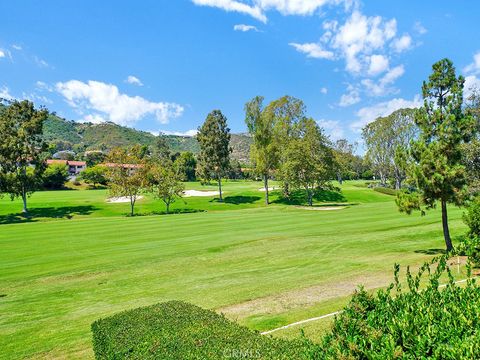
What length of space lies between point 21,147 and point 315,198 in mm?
57845

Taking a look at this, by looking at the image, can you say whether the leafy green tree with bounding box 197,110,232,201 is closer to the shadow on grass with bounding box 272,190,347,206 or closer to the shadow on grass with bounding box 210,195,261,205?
the shadow on grass with bounding box 210,195,261,205

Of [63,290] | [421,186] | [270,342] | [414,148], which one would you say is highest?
[414,148]

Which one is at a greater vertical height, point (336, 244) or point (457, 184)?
point (457, 184)

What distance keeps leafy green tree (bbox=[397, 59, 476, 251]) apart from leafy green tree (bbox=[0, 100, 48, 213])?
62.4 meters

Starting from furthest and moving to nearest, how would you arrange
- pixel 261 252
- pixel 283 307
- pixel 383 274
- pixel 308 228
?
pixel 308 228 → pixel 261 252 → pixel 383 274 → pixel 283 307

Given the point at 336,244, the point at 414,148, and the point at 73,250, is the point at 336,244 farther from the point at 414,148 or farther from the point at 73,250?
the point at 73,250

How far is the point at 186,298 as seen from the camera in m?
15.6

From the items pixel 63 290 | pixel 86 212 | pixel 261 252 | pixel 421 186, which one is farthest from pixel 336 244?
pixel 86 212

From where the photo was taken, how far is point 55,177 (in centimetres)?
10756

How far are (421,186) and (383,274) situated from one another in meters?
6.60

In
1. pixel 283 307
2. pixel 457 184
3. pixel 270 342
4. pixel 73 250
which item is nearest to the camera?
pixel 270 342

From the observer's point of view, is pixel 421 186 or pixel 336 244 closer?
pixel 421 186

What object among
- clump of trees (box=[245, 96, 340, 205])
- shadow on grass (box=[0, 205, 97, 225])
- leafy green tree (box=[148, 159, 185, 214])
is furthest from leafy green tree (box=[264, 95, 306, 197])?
shadow on grass (box=[0, 205, 97, 225])

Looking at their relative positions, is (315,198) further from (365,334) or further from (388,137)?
(365,334)
